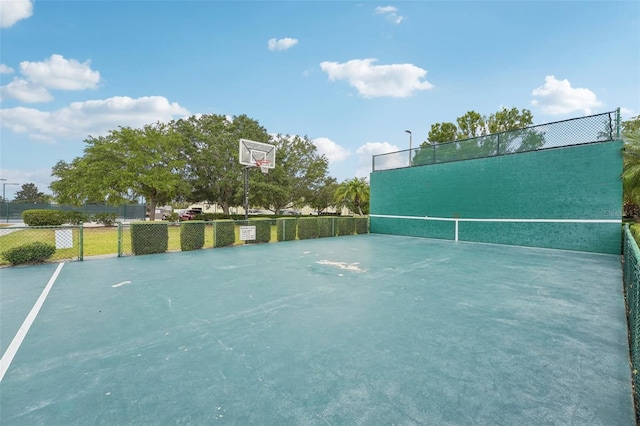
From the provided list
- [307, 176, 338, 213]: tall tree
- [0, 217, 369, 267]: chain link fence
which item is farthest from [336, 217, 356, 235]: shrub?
[307, 176, 338, 213]: tall tree

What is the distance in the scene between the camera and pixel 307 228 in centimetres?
1533

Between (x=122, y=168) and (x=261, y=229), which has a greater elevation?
(x=122, y=168)

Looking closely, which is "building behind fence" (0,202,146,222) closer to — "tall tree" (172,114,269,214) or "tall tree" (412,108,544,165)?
"tall tree" (172,114,269,214)

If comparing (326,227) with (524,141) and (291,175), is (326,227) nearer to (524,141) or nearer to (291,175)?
(524,141)

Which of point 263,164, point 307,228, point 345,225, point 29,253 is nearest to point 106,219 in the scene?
point 263,164

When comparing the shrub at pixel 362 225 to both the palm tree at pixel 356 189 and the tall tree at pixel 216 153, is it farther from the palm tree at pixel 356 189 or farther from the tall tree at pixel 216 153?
the tall tree at pixel 216 153

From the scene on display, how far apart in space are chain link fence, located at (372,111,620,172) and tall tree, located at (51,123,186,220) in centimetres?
1872

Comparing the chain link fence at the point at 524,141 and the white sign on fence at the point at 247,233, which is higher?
the chain link fence at the point at 524,141

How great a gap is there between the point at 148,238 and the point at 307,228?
7749 millimetres

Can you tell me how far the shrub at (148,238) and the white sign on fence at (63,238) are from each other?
1.64 metres

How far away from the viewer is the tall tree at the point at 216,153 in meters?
25.0

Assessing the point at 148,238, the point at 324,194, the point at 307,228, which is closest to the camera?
the point at 148,238

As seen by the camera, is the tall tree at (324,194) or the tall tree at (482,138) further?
the tall tree at (324,194)

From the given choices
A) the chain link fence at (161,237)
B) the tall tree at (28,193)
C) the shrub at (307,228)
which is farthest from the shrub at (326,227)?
the tall tree at (28,193)
